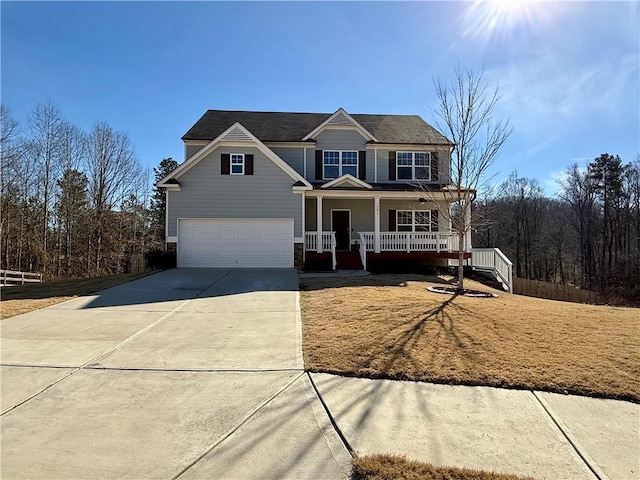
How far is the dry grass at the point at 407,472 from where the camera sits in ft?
10.5

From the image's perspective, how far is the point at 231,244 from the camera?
58.5ft

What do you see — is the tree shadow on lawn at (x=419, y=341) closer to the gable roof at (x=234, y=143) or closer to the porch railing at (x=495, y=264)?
the porch railing at (x=495, y=264)

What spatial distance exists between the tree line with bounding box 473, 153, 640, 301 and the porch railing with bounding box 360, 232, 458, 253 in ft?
47.3

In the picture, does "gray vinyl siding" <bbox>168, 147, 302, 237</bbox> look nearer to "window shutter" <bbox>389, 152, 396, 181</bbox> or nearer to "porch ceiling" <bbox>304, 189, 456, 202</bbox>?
"porch ceiling" <bbox>304, 189, 456, 202</bbox>

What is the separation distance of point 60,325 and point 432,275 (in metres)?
14.1

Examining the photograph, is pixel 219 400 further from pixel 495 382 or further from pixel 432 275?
pixel 432 275

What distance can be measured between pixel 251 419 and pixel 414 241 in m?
15.4

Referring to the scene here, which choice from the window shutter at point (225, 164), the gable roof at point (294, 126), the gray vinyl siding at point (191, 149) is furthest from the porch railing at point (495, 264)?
the gray vinyl siding at point (191, 149)

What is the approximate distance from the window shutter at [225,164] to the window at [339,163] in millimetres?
5431

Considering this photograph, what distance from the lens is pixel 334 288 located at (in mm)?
11984

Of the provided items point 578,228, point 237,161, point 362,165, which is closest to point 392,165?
point 362,165

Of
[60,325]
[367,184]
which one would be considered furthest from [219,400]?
[367,184]

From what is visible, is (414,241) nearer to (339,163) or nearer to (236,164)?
(339,163)

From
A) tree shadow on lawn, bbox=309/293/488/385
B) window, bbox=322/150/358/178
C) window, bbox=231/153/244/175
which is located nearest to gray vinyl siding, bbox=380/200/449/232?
window, bbox=322/150/358/178
